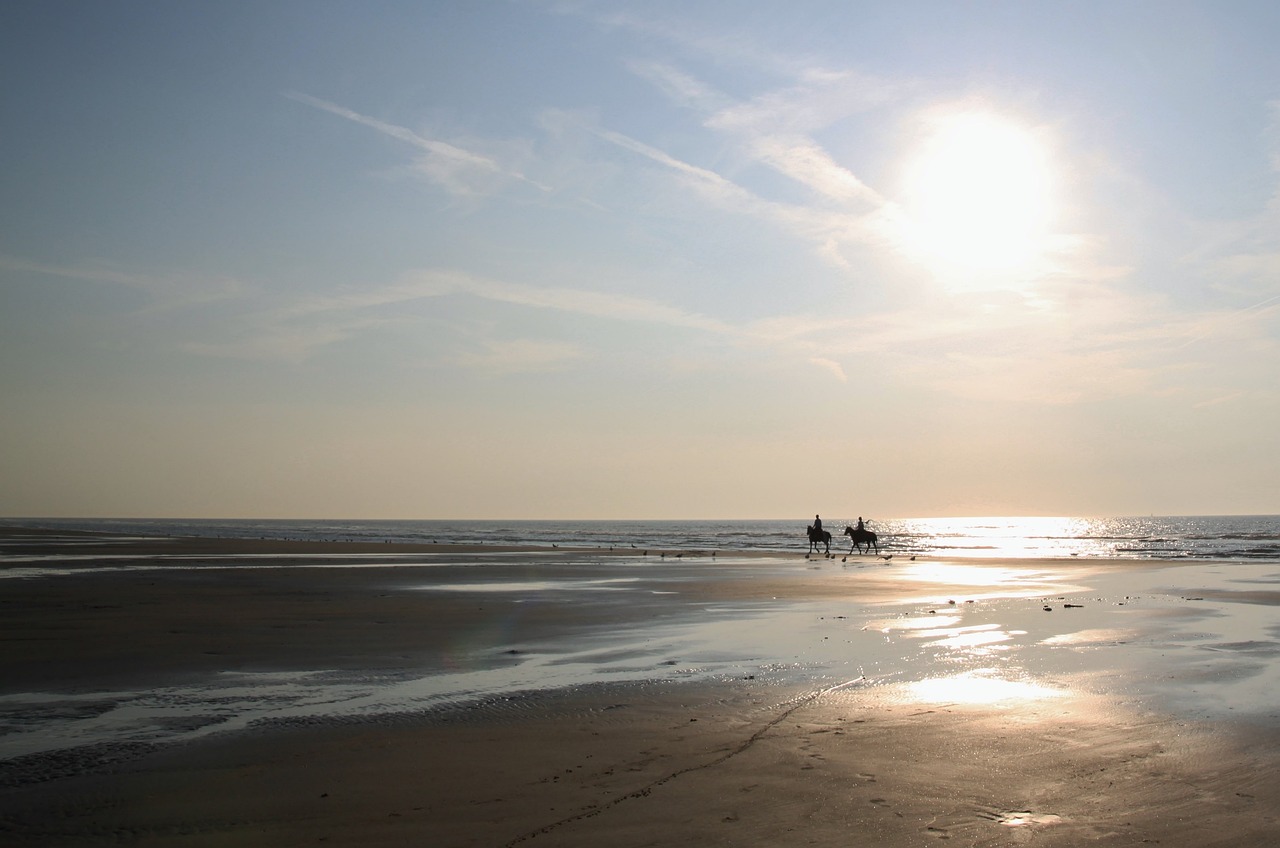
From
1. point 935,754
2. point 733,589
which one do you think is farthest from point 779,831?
point 733,589

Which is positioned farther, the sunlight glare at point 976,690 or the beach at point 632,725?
the sunlight glare at point 976,690

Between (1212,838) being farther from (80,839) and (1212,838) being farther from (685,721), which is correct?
(80,839)

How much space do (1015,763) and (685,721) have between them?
3.28 m

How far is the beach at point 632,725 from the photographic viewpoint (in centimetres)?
654

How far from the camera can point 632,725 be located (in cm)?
940

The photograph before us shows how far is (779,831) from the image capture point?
6.31m

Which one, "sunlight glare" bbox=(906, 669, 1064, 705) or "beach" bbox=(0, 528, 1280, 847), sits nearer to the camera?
"beach" bbox=(0, 528, 1280, 847)

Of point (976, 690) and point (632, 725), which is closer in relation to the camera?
point (632, 725)

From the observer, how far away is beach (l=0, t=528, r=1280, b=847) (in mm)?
6535

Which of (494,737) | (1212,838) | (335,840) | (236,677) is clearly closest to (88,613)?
(236,677)

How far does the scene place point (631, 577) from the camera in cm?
3209

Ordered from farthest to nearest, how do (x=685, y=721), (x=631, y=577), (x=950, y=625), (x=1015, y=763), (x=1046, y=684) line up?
(x=631, y=577), (x=950, y=625), (x=1046, y=684), (x=685, y=721), (x=1015, y=763)

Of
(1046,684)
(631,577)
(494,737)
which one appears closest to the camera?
(494,737)

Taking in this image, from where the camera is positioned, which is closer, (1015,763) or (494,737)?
(1015,763)
